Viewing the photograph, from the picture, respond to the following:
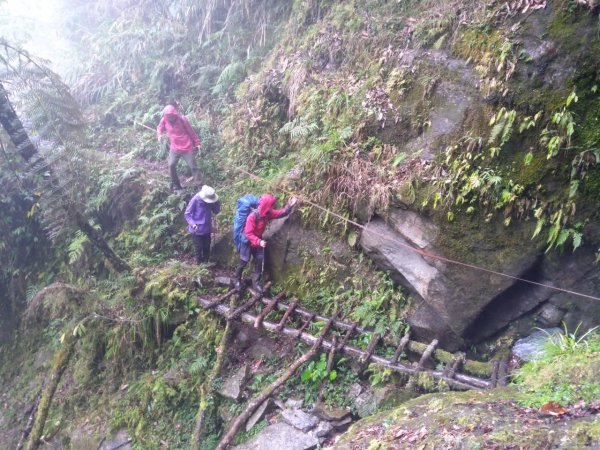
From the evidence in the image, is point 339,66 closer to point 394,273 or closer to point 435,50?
point 435,50

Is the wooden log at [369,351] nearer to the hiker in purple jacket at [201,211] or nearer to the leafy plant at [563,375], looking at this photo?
the leafy plant at [563,375]

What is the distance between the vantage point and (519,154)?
651 cm

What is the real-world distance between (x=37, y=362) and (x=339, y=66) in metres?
10.5

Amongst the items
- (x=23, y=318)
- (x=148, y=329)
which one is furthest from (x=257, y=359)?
(x=23, y=318)

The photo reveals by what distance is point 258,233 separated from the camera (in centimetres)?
849

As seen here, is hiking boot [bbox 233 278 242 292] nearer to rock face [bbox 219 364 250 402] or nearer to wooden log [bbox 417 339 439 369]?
rock face [bbox 219 364 250 402]

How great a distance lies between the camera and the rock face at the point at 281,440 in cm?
661

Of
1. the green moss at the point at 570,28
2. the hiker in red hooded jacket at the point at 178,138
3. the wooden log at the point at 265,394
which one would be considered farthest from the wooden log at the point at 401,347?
the hiker in red hooded jacket at the point at 178,138

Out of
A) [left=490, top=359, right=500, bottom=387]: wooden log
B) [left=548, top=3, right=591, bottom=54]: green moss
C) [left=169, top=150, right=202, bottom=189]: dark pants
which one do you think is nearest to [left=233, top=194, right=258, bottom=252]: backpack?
[left=169, top=150, right=202, bottom=189]: dark pants

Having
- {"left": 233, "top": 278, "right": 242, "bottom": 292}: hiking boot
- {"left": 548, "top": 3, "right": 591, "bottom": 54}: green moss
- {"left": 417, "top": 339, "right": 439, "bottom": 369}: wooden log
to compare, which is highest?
{"left": 548, "top": 3, "right": 591, "bottom": 54}: green moss

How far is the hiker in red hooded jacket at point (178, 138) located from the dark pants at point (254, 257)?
131 inches

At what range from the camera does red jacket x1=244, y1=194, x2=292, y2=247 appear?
324 inches

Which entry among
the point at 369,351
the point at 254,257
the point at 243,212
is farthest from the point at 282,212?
the point at 369,351

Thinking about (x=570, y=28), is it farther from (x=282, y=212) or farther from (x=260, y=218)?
(x=260, y=218)
